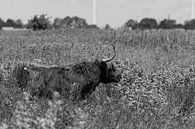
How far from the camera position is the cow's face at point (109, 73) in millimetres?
8906

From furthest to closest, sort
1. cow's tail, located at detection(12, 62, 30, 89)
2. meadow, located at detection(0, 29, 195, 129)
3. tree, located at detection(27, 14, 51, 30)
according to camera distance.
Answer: tree, located at detection(27, 14, 51, 30)
cow's tail, located at detection(12, 62, 30, 89)
meadow, located at detection(0, 29, 195, 129)

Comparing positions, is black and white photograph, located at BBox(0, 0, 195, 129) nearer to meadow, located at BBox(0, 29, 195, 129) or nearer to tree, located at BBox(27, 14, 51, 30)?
meadow, located at BBox(0, 29, 195, 129)

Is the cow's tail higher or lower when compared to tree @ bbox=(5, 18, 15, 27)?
higher

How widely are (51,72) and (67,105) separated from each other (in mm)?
1623

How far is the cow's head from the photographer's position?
8.89 metres

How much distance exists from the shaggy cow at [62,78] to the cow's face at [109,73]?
14cm

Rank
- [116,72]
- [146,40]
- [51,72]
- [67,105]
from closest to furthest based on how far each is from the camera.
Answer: [67,105] → [51,72] → [116,72] → [146,40]

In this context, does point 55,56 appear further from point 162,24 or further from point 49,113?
point 162,24

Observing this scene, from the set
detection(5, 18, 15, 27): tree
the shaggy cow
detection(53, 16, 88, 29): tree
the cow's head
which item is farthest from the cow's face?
detection(5, 18, 15, 27): tree

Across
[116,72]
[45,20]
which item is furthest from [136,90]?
[45,20]

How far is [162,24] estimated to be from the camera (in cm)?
4784

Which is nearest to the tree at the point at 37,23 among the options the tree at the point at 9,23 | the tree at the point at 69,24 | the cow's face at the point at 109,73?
the tree at the point at 69,24

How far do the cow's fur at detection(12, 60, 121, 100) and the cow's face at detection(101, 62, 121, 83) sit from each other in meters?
0.14

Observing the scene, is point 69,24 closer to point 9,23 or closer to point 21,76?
point 21,76
